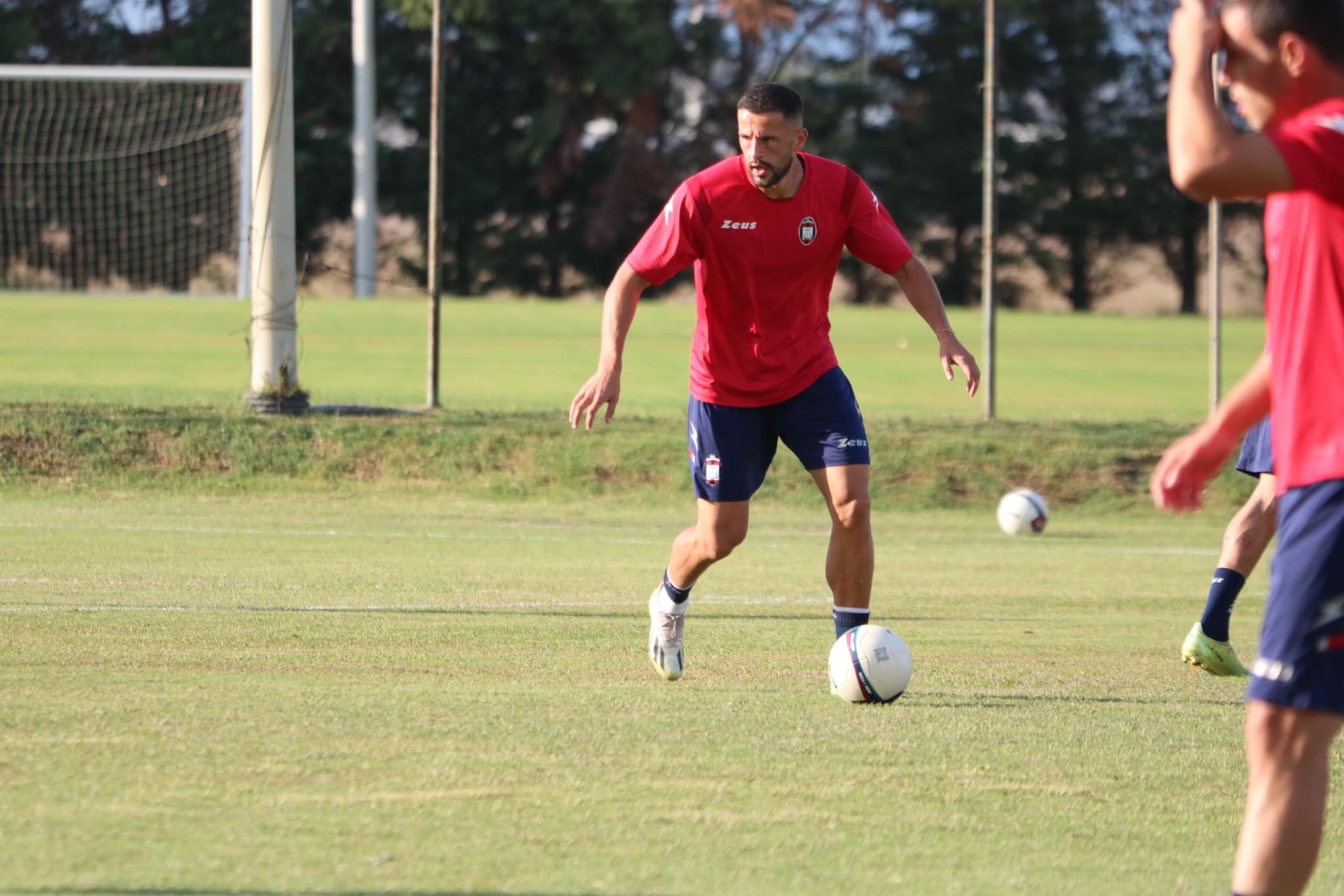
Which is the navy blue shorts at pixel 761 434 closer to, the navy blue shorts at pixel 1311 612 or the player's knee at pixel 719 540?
the player's knee at pixel 719 540

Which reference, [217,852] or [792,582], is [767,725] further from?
[792,582]

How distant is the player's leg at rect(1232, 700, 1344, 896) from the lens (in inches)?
124

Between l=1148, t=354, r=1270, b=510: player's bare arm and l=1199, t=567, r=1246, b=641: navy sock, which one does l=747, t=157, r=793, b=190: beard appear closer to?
l=1199, t=567, r=1246, b=641: navy sock

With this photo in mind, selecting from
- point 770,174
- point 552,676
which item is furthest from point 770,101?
point 552,676

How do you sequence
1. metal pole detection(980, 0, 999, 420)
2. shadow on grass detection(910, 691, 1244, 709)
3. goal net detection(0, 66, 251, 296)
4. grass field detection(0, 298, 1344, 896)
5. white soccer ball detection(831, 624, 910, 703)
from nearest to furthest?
grass field detection(0, 298, 1344, 896), white soccer ball detection(831, 624, 910, 703), shadow on grass detection(910, 691, 1244, 709), metal pole detection(980, 0, 999, 420), goal net detection(0, 66, 251, 296)

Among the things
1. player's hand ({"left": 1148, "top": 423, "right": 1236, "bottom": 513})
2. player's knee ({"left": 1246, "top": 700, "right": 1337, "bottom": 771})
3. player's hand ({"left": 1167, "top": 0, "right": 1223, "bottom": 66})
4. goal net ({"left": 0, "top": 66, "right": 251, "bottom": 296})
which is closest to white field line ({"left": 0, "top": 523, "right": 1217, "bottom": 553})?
player's hand ({"left": 1148, "top": 423, "right": 1236, "bottom": 513})

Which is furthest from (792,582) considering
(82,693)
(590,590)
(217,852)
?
(217,852)

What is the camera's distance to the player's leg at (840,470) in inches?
252

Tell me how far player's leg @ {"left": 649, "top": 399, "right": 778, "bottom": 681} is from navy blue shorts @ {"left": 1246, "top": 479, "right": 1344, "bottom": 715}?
3461 millimetres

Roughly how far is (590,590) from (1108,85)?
42297mm

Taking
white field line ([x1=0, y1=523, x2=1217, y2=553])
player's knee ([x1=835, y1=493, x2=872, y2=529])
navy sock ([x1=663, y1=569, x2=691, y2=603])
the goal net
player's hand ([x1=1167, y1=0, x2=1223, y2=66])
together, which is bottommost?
white field line ([x1=0, y1=523, x2=1217, y2=553])

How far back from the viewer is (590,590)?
29.9ft

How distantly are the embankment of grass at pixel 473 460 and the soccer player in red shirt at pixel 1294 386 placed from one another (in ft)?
38.0

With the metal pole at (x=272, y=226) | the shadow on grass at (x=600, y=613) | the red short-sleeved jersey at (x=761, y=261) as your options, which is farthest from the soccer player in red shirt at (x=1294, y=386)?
the metal pole at (x=272, y=226)
